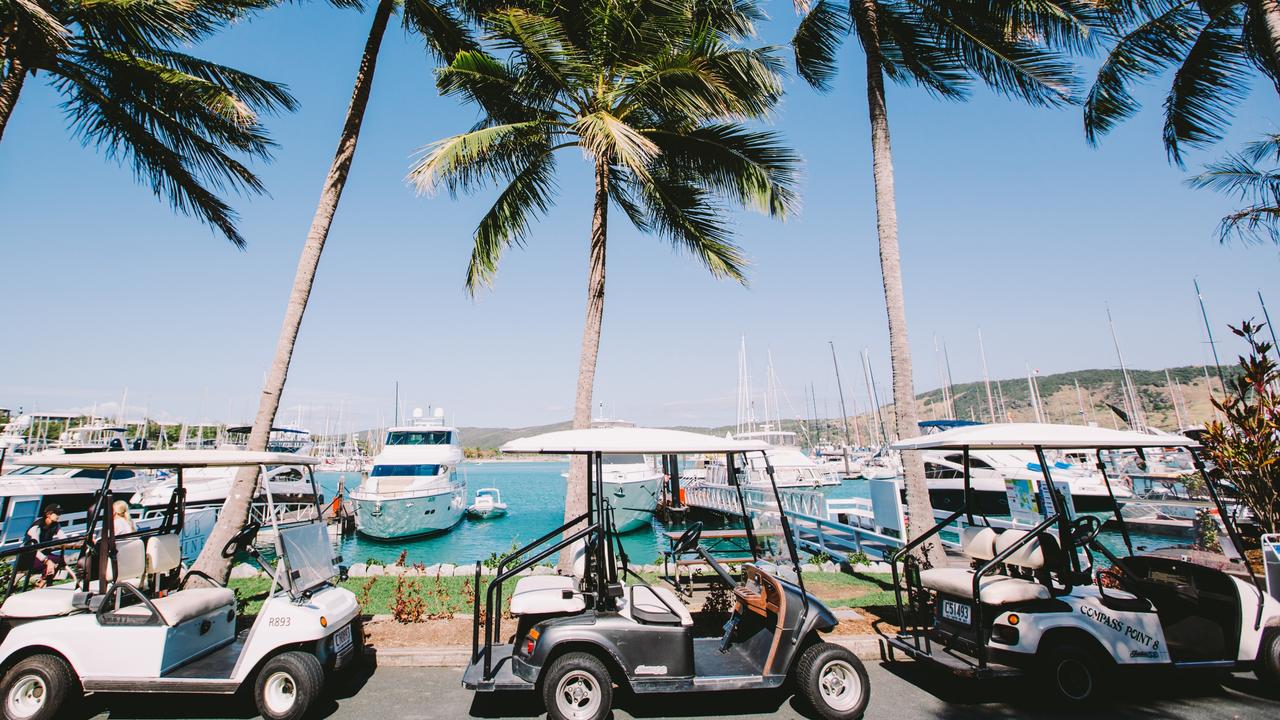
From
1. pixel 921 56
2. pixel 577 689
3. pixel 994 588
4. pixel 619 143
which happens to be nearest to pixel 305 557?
pixel 577 689

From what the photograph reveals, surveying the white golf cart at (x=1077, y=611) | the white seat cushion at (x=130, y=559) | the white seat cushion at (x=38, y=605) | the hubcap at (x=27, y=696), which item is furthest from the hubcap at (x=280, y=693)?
the white golf cart at (x=1077, y=611)

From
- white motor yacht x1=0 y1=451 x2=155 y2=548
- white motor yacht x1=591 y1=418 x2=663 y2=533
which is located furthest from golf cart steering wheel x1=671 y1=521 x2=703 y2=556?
white motor yacht x1=591 y1=418 x2=663 y2=533

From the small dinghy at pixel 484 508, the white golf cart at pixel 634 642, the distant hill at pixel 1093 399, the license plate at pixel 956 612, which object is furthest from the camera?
the distant hill at pixel 1093 399

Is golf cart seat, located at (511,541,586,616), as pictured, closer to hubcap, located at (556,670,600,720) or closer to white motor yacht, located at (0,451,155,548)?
hubcap, located at (556,670,600,720)

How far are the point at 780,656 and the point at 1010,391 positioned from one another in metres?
179

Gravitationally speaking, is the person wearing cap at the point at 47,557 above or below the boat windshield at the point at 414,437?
below

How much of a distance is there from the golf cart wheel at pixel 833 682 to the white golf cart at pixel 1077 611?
0.89m

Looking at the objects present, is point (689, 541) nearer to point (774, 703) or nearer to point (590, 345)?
point (774, 703)

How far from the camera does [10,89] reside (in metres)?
8.34

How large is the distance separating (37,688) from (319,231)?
6.02 metres

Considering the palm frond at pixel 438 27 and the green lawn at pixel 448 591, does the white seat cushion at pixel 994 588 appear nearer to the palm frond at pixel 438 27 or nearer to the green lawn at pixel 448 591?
the green lawn at pixel 448 591

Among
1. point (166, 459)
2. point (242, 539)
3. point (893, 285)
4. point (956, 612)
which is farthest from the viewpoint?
point (893, 285)

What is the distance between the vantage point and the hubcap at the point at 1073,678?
5.00 m

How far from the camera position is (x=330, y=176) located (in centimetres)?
888
